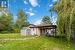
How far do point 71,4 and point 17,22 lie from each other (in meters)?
53.6

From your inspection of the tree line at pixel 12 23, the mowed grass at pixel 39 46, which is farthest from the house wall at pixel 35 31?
the mowed grass at pixel 39 46

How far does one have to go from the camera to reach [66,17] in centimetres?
1416

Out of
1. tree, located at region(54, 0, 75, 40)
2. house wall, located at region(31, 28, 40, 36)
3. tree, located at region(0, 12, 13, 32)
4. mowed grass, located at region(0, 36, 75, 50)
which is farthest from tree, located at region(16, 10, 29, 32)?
tree, located at region(54, 0, 75, 40)

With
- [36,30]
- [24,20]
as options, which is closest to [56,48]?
[36,30]

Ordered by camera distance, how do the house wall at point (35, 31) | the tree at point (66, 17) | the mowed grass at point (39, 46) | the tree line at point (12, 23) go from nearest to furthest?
the tree at point (66, 17) → the mowed grass at point (39, 46) → the house wall at point (35, 31) → the tree line at point (12, 23)

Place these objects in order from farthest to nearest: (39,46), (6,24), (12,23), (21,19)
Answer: (21,19) → (12,23) → (6,24) → (39,46)

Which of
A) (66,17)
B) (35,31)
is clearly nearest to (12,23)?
A: (35,31)

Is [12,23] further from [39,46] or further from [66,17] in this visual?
[66,17]

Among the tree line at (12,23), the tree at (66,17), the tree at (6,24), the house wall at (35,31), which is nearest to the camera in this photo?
the tree at (66,17)

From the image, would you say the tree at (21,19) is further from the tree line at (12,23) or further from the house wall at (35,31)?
the house wall at (35,31)

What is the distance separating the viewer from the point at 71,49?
14711mm

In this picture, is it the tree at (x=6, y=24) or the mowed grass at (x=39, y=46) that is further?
the tree at (x=6, y=24)

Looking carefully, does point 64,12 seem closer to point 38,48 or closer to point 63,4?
point 63,4

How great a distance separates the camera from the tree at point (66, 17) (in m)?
13.6
